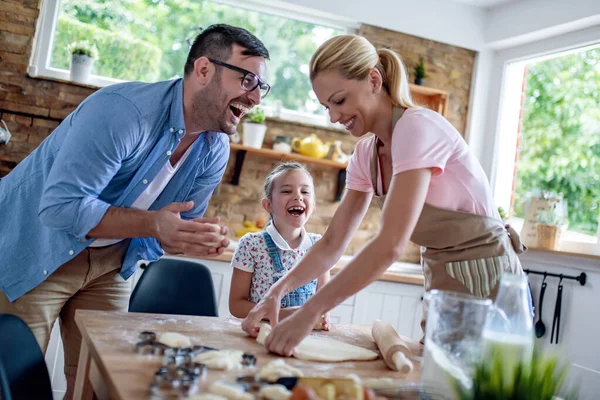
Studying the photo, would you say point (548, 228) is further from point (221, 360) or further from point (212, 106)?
point (221, 360)

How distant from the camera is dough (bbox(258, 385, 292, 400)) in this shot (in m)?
0.97

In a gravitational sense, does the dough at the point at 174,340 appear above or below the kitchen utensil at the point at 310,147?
below

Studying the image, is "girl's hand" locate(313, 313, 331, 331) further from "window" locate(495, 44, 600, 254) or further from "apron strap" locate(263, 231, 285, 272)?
"window" locate(495, 44, 600, 254)

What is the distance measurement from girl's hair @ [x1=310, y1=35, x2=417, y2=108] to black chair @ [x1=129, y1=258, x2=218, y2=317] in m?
0.98

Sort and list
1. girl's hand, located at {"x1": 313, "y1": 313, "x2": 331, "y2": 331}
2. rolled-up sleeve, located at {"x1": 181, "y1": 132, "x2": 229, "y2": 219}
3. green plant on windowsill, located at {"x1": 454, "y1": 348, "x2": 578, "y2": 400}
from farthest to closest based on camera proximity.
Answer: rolled-up sleeve, located at {"x1": 181, "y1": 132, "x2": 229, "y2": 219} < girl's hand, located at {"x1": 313, "y1": 313, "x2": 331, "y2": 331} < green plant on windowsill, located at {"x1": 454, "y1": 348, "x2": 578, "y2": 400}

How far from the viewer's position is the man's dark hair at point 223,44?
6.16ft

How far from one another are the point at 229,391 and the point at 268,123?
9.85 ft

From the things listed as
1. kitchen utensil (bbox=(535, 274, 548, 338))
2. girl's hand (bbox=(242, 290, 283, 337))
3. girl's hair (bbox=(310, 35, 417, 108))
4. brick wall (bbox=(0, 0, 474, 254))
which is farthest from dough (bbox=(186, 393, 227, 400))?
brick wall (bbox=(0, 0, 474, 254))

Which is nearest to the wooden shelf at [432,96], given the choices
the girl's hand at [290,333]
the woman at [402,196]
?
the woman at [402,196]

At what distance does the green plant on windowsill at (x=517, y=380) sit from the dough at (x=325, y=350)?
0.56m

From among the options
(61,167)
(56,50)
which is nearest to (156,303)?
(61,167)

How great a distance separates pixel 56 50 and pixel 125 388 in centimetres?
310

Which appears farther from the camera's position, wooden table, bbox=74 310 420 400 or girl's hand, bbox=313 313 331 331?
girl's hand, bbox=313 313 331 331

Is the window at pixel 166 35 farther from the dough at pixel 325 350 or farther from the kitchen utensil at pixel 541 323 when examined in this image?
the dough at pixel 325 350
